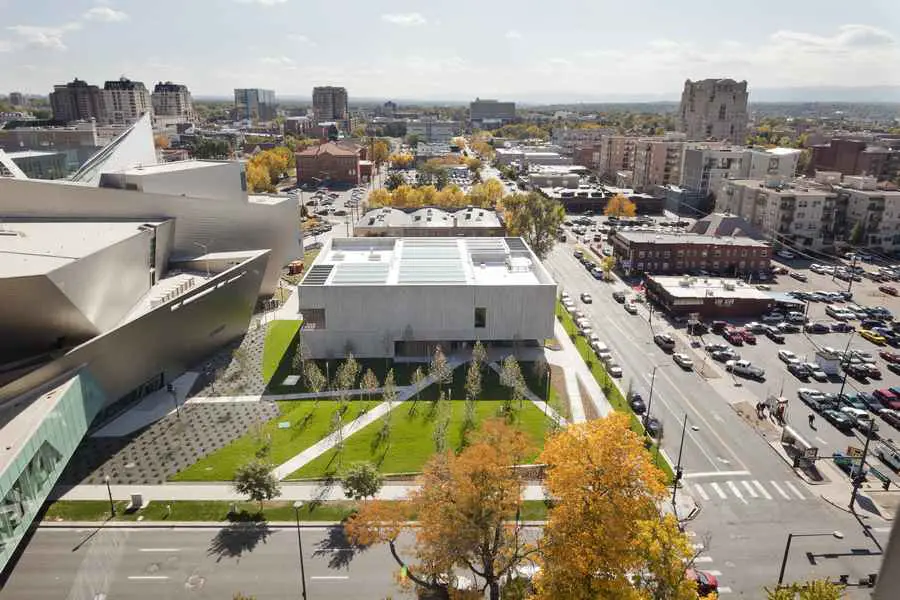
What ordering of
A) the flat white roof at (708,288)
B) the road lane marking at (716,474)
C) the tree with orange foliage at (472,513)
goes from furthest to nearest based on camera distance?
1. the flat white roof at (708,288)
2. the road lane marking at (716,474)
3. the tree with orange foliage at (472,513)

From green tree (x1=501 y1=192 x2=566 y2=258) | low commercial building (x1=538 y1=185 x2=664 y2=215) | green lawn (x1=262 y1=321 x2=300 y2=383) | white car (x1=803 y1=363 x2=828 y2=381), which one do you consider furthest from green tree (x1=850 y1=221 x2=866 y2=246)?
green lawn (x1=262 y1=321 x2=300 y2=383)

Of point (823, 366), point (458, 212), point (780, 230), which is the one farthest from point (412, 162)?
point (823, 366)

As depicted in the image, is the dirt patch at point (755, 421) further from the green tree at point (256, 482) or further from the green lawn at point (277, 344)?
the green lawn at point (277, 344)

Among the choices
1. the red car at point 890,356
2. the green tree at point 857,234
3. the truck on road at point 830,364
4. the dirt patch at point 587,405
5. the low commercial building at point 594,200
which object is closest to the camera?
the dirt patch at point 587,405

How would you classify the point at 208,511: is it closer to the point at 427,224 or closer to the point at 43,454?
the point at 43,454

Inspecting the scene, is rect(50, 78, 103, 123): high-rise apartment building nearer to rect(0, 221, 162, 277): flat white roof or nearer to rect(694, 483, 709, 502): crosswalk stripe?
rect(0, 221, 162, 277): flat white roof

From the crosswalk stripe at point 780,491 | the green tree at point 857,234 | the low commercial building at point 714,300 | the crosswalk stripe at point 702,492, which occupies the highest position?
the green tree at point 857,234

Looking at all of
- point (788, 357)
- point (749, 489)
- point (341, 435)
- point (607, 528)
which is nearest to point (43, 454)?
point (341, 435)

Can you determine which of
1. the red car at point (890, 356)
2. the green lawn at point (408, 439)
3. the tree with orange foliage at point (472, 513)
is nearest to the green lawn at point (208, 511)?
the green lawn at point (408, 439)
